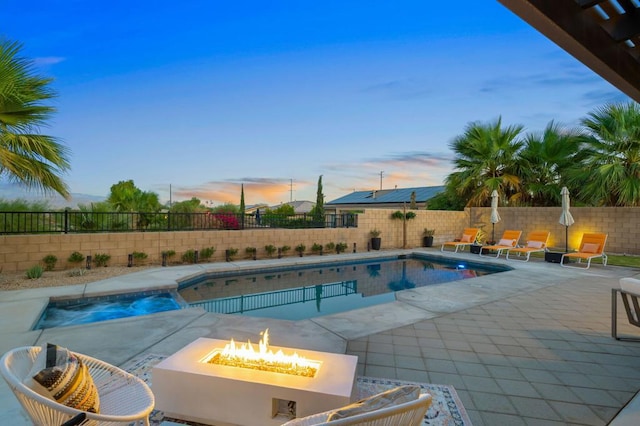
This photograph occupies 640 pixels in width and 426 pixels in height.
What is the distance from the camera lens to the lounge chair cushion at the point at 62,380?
1473 mm

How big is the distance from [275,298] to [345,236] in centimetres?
597

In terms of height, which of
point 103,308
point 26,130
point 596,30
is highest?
point 26,130

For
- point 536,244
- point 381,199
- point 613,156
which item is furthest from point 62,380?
point 381,199

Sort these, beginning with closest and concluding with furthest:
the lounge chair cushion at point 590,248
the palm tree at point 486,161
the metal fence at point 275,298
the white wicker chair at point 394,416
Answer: the white wicker chair at point 394,416, the metal fence at point 275,298, the lounge chair cushion at point 590,248, the palm tree at point 486,161

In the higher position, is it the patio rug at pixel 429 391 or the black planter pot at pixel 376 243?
the black planter pot at pixel 376 243

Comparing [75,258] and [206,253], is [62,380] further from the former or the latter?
[206,253]

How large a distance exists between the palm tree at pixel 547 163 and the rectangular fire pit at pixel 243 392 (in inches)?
570

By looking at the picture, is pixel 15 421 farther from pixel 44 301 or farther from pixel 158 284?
pixel 158 284

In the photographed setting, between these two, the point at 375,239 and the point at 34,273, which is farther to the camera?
the point at 375,239

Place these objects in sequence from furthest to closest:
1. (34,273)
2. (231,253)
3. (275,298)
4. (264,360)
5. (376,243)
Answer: (376,243), (231,253), (34,273), (275,298), (264,360)

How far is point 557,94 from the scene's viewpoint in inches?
447

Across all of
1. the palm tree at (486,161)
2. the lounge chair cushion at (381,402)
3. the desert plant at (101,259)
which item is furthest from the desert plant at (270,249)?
the palm tree at (486,161)

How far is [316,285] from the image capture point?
7.84 metres

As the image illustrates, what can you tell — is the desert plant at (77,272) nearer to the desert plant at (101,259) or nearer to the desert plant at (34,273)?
the desert plant at (101,259)
